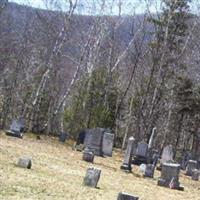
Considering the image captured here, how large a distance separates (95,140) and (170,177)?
5.95 meters

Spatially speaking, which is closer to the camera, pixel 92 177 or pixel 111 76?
pixel 92 177

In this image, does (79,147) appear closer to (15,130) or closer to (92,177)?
(15,130)

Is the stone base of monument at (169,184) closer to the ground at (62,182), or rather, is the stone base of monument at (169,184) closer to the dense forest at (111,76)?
the ground at (62,182)

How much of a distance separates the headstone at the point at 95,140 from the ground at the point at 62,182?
234 centimetres

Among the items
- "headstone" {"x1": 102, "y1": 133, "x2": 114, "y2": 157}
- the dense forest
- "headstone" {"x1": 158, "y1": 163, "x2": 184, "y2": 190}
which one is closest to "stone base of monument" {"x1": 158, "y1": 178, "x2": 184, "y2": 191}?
"headstone" {"x1": 158, "y1": 163, "x2": 184, "y2": 190}

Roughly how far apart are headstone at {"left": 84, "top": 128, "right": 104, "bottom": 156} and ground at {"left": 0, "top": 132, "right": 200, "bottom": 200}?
234cm

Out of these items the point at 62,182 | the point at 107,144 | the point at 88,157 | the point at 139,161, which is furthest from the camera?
the point at 107,144

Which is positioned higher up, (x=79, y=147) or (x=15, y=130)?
(x=15, y=130)

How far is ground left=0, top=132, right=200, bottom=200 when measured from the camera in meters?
11.0

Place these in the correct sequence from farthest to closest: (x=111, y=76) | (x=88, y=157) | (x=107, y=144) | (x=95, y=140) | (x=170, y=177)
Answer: (x=111, y=76)
(x=107, y=144)
(x=95, y=140)
(x=88, y=157)
(x=170, y=177)

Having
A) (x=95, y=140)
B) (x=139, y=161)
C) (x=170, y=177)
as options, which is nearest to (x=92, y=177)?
(x=170, y=177)

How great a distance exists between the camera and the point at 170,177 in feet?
59.0

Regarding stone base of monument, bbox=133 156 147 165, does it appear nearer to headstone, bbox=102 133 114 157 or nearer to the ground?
headstone, bbox=102 133 114 157

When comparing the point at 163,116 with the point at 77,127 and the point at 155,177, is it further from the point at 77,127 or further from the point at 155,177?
the point at 155,177
